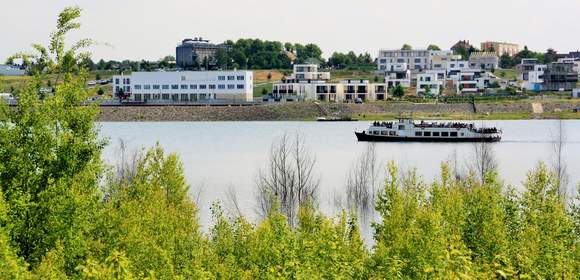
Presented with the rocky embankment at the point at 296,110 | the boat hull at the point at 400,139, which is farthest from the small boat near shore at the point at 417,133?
the rocky embankment at the point at 296,110

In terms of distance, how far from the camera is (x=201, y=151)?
272ft

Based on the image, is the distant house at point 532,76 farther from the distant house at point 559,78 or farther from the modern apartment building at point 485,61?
the modern apartment building at point 485,61

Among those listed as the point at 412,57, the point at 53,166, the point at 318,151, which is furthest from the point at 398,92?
the point at 53,166

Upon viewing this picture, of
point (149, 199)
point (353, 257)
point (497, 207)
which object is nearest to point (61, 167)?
point (149, 199)

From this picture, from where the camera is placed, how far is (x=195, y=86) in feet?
491

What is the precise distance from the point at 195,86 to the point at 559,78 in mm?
63044

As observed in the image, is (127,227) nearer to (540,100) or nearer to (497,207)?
(497,207)

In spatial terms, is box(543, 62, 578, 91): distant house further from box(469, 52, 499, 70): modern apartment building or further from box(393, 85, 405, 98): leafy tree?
box(469, 52, 499, 70): modern apartment building

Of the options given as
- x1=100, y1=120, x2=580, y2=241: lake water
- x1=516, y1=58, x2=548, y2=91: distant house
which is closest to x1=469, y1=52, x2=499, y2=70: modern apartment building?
x1=516, y1=58, x2=548, y2=91: distant house

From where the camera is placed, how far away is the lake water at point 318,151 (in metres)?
55.4

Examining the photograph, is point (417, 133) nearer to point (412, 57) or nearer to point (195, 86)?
point (195, 86)

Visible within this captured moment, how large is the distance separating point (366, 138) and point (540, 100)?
52900mm

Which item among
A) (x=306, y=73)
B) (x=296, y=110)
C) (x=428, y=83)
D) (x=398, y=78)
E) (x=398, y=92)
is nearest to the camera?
(x=296, y=110)

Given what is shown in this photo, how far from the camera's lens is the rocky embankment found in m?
134
